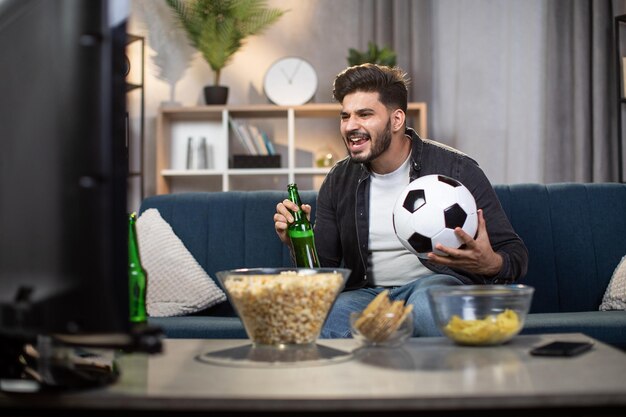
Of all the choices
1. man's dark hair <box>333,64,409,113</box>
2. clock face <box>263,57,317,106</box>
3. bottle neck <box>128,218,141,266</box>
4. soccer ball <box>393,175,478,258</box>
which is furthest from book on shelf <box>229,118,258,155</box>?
bottle neck <box>128,218,141,266</box>

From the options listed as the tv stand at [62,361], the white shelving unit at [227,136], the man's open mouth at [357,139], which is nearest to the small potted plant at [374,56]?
the white shelving unit at [227,136]

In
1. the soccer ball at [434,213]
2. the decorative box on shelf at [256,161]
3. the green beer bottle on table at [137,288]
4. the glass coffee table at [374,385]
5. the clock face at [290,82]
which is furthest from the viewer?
the clock face at [290,82]

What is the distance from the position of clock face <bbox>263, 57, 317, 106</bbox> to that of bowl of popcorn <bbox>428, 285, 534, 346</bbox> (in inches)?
133

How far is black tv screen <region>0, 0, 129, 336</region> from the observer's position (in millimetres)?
826

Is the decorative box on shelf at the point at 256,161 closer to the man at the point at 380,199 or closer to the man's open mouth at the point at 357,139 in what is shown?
the man at the point at 380,199

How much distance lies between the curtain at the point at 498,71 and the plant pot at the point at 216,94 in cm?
90

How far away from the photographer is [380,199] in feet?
8.04

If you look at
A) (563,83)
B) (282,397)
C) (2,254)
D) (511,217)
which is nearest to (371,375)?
(282,397)

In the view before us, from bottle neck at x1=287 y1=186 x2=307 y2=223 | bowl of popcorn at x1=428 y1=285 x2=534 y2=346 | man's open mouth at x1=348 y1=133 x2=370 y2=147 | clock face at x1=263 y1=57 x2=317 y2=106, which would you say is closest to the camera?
bowl of popcorn at x1=428 y1=285 x2=534 y2=346

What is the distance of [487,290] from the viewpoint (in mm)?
1281

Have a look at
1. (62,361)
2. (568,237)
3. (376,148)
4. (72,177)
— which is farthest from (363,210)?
(72,177)

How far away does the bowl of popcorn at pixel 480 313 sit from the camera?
121 cm

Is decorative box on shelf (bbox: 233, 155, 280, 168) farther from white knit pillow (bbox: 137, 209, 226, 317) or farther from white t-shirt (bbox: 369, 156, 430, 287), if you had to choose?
white t-shirt (bbox: 369, 156, 430, 287)

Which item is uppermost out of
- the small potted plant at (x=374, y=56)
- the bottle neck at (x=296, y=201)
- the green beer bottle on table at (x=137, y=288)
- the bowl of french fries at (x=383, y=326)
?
the small potted plant at (x=374, y=56)
